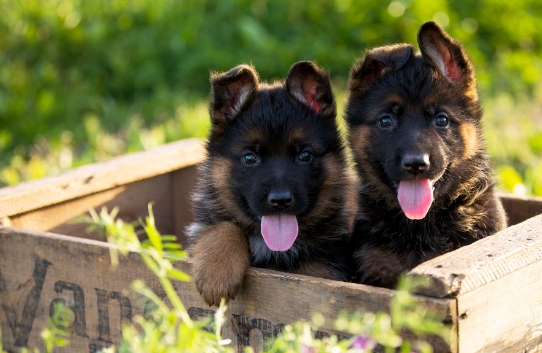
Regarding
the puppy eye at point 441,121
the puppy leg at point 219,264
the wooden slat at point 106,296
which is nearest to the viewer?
the wooden slat at point 106,296

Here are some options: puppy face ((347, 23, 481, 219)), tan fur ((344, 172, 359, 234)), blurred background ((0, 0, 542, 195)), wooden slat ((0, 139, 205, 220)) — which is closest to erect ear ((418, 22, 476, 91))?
puppy face ((347, 23, 481, 219))

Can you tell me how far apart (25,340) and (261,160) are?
1.55m

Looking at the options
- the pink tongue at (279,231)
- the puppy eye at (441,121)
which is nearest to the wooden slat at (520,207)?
the puppy eye at (441,121)

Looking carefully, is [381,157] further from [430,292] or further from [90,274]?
A: [90,274]

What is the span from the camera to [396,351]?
9.96 feet

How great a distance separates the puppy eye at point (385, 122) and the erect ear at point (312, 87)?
33cm

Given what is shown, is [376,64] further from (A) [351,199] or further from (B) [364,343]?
(B) [364,343]

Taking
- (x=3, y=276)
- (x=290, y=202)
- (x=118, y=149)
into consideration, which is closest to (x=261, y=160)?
(x=290, y=202)

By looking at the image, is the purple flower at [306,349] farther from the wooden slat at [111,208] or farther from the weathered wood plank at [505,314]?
the wooden slat at [111,208]

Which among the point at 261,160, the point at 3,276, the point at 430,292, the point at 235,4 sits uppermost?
the point at 235,4

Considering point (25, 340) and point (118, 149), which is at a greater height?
point (118, 149)

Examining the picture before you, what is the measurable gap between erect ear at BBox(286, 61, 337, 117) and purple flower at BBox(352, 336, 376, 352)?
1.66m

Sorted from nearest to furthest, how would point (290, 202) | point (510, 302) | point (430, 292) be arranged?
point (430, 292) → point (510, 302) → point (290, 202)

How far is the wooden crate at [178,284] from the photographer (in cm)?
298
